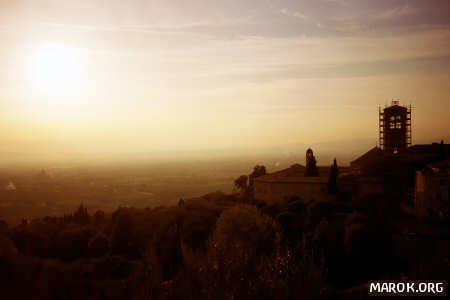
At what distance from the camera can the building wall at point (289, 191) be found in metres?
32.6

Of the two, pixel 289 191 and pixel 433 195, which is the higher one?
pixel 433 195

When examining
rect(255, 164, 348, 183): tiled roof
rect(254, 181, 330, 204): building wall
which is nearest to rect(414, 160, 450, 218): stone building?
rect(254, 181, 330, 204): building wall

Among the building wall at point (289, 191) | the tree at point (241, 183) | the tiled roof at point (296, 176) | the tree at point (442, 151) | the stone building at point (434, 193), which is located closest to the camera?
the stone building at point (434, 193)

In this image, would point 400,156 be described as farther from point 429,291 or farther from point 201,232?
point 429,291

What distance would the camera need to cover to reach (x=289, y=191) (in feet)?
114

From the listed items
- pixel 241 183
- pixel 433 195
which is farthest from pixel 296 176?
pixel 433 195

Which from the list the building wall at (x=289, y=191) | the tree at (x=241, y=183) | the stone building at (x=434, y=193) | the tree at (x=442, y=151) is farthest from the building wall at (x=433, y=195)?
the tree at (x=241, y=183)

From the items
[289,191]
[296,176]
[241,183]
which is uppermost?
[296,176]

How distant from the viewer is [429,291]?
6512mm

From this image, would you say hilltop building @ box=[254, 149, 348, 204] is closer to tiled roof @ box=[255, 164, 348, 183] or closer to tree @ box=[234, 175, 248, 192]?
tiled roof @ box=[255, 164, 348, 183]

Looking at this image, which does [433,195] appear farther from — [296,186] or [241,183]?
[241,183]

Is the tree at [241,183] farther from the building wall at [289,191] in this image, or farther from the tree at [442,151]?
the tree at [442,151]

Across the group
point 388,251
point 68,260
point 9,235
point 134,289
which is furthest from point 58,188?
point 134,289

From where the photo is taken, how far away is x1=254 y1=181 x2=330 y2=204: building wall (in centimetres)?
3256
